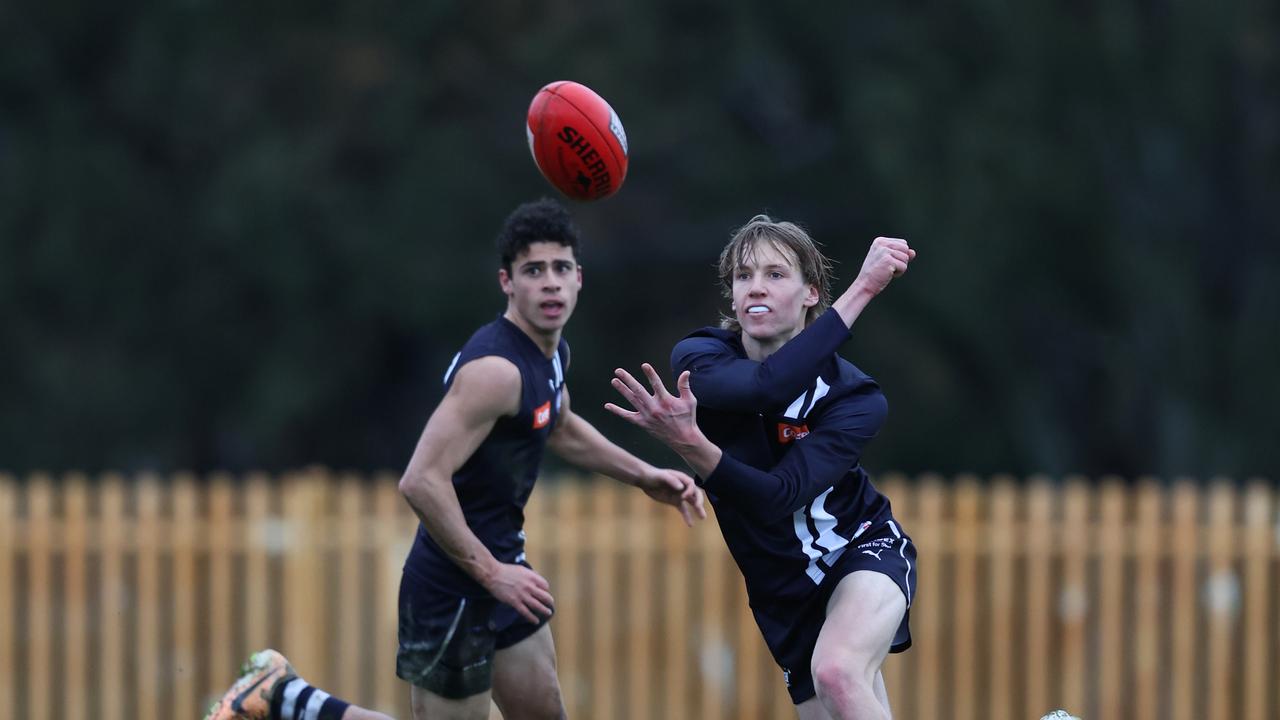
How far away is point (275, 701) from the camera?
250 inches

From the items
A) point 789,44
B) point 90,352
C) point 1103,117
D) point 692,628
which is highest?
point 789,44

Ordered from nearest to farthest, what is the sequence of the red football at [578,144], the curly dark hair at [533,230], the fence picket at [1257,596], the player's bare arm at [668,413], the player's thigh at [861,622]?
1. the player's bare arm at [668,413]
2. the player's thigh at [861,622]
3. the curly dark hair at [533,230]
4. the red football at [578,144]
5. the fence picket at [1257,596]

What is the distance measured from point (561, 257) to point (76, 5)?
16.3m

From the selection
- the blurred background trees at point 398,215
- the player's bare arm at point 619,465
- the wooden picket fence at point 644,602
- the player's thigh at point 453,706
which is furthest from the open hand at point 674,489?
the blurred background trees at point 398,215

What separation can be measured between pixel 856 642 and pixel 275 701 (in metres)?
2.31

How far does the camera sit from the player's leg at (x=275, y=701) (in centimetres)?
627

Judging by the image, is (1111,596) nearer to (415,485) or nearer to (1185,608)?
(1185,608)

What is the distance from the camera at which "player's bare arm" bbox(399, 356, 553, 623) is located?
222 inches

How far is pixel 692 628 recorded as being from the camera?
9.94 metres

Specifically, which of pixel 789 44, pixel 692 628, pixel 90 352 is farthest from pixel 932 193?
pixel 90 352

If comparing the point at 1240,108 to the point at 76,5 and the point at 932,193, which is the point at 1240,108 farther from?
the point at 76,5

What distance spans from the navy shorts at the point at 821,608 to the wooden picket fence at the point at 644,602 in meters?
4.00

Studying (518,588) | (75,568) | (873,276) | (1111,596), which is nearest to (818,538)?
(873,276)

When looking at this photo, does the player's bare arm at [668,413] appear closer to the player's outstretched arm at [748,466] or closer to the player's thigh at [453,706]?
the player's outstretched arm at [748,466]
